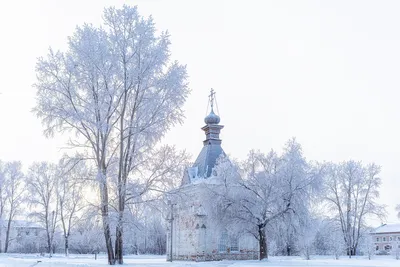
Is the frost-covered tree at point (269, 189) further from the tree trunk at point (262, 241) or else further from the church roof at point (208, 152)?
the church roof at point (208, 152)

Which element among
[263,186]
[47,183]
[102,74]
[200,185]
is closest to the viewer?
[102,74]

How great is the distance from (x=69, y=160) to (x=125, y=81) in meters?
5.27

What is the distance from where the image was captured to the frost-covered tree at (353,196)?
49062 mm

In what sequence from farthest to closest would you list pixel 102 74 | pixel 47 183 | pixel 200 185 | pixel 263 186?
1. pixel 47 183
2. pixel 200 185
3. pixel 263 186
4. pixel 102 74

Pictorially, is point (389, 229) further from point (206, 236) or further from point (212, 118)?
point (206, 236)

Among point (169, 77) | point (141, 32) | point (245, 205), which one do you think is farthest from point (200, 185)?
point (141, 32)

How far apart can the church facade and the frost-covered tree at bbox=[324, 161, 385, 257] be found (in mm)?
15499

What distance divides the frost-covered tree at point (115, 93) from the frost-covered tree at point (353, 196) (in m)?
28.4

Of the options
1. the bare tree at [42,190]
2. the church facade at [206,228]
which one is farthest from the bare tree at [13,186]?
the church facade at [206,228]

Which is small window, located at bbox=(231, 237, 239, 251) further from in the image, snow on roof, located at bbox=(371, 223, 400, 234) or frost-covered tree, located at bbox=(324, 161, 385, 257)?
snow on roof, located at bbox=(371, 223, 400, 234)

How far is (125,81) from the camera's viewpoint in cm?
2520

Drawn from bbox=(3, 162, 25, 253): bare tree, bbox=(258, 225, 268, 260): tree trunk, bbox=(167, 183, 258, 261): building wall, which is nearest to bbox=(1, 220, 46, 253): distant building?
bbox=(3, 162, 25, 253): bare tree

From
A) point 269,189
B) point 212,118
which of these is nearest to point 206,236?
point 269,189

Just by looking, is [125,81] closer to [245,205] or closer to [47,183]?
[245,205]
